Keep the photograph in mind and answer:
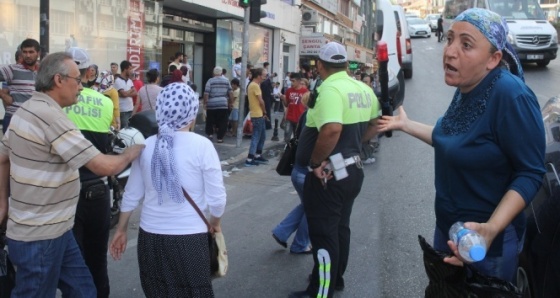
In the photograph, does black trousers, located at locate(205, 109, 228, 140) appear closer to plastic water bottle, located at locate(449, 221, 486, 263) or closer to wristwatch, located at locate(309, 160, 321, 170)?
wristwatch, located at locate(309, 160, 321, 170)

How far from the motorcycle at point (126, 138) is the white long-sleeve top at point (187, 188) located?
264 cm

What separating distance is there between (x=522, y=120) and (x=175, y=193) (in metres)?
1.70

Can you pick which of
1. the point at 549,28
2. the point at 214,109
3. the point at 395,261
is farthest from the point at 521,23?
the point at 395,261

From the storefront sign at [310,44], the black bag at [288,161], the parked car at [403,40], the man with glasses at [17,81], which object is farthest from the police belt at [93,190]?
the storefront sign at [310,44]

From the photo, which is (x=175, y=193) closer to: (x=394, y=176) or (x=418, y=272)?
(x=418, y=272)

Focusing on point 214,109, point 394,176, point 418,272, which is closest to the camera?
point 418,272

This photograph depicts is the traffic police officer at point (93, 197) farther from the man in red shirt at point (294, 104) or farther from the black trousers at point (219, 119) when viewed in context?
the black trousers at point (219, 119)

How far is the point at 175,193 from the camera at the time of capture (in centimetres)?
286

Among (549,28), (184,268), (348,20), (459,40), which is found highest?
(348,20)

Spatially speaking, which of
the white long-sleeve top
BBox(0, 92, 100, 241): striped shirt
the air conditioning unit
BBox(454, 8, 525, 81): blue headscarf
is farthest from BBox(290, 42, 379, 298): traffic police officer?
the air conditioning unit

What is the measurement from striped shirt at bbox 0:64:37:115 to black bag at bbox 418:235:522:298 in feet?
19.8

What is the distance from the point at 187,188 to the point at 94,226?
104 centimetres

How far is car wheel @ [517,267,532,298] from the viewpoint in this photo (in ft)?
9.22

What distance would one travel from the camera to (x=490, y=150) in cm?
224
